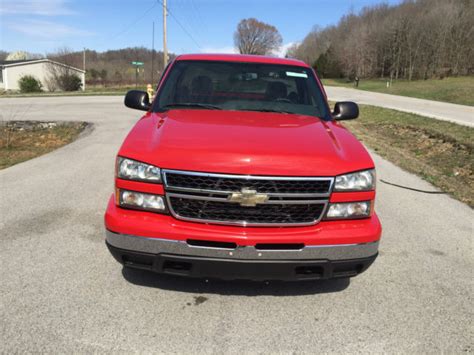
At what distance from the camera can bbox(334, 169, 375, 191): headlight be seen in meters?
2.85

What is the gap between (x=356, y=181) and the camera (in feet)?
9.53

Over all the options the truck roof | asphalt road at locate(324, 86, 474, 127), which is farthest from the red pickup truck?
asphalt road at locate(324, 86, 474, 127)

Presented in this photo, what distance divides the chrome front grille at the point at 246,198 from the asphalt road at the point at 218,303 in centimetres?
72

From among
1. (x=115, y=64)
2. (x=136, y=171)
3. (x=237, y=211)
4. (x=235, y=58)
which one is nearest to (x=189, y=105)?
(x=235, y=58)

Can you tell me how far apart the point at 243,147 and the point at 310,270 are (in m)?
0.95

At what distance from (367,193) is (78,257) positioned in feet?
8.50

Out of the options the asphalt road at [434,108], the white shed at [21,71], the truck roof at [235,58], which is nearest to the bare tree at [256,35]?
the white shed at [21,71]

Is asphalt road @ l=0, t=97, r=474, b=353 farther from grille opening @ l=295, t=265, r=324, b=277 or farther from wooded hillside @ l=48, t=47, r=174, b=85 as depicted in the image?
wooded hillside @ l=48, t=47, r=174, b=85

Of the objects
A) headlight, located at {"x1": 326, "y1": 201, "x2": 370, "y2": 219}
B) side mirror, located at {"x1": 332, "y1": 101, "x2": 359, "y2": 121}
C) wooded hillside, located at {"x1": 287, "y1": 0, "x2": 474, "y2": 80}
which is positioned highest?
wooded hillside, located at {"x1": 287, "y1": 0, "x2": 474, "y2": 80}

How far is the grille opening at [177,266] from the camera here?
277cm

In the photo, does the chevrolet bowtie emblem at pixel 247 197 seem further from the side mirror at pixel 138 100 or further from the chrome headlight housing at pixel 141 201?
the side mirror at pixel 138 100

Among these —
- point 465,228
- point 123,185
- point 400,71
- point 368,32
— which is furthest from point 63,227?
point 368,32

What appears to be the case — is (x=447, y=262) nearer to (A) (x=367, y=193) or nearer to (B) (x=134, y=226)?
(A) (x=367, y=193)

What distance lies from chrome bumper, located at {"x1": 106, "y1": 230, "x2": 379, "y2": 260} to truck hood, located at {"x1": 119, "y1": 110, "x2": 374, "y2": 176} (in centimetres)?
49
